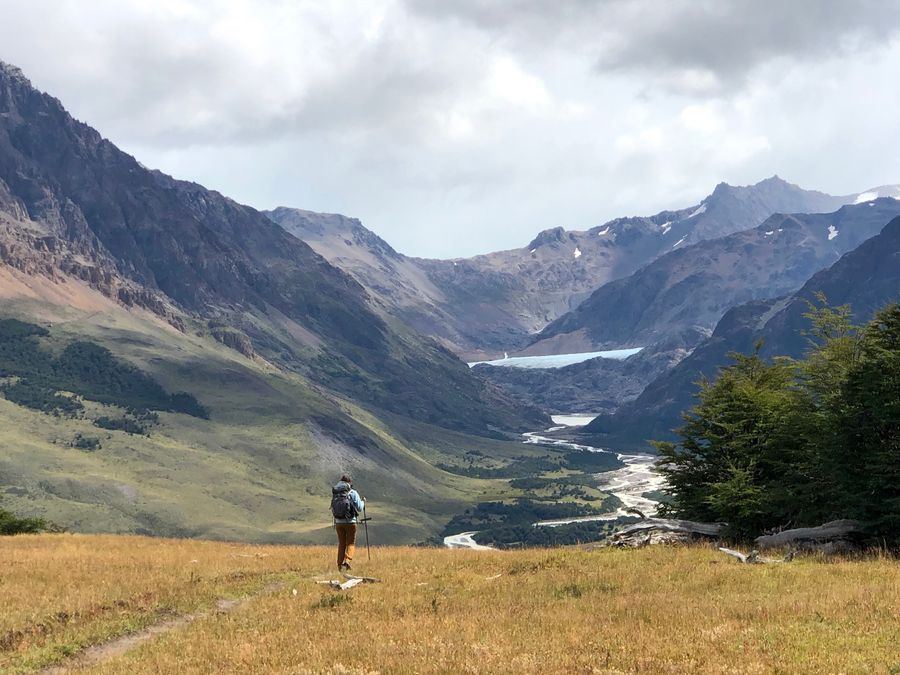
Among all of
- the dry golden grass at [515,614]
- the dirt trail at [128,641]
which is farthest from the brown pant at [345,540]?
the dirt trail at [128,641]

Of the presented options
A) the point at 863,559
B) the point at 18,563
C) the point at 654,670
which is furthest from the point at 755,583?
the point at 18,563

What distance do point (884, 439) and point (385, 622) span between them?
2374 cm

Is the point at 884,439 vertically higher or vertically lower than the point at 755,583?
higher

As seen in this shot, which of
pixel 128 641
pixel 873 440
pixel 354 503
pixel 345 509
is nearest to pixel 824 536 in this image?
pixel 873 440

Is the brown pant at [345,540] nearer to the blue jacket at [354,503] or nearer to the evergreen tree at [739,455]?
the blue jacket at [354,503]

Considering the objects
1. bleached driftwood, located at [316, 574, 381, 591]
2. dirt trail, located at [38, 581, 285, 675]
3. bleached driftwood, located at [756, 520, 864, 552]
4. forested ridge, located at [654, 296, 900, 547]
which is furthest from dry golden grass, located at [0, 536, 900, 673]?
forested ridge, located at [654, 296, 900, 547]

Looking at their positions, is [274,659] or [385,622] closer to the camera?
[274,659]

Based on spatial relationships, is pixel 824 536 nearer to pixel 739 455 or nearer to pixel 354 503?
pixel 739 455

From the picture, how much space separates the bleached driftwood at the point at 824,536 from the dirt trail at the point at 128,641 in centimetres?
2101

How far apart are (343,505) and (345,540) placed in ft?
7.09

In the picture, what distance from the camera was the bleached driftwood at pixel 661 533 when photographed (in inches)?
1334

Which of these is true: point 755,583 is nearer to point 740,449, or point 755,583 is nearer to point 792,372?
point 740,449

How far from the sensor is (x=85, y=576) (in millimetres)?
28766

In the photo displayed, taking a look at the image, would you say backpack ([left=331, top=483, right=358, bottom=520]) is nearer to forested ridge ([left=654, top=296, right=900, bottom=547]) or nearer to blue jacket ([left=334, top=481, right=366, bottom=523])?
blue jacket ([left=334, top=481, right=366, bottom=523])
